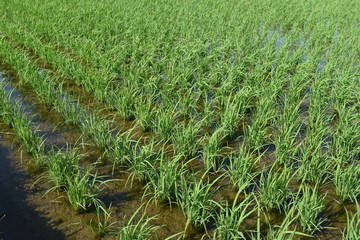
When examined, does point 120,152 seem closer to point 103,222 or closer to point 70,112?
point 103,222

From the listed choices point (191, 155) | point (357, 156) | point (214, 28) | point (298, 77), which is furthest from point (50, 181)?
point (214, 28)

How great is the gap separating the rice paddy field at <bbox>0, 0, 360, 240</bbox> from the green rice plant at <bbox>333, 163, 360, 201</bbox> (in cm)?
1

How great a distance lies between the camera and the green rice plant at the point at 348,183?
2.57m

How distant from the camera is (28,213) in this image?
251cm

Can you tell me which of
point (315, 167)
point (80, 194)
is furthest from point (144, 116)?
point (315, 167)

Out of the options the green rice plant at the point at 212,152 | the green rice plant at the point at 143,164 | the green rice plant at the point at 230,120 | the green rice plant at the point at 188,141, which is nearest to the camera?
the green rice plant at the point at 143,164

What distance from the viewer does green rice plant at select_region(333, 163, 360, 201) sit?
257 cm

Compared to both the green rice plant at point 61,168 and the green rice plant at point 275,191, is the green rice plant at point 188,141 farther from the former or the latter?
the green rice plant at point 61,168

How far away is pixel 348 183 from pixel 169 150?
65.9 inches

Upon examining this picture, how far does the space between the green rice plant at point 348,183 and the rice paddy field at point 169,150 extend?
1 cm

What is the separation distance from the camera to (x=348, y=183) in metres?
2.59

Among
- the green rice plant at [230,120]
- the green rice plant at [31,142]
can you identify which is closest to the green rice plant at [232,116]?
the green rice plant at [230,120]

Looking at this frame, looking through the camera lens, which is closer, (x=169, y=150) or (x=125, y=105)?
(x=169, y=150)

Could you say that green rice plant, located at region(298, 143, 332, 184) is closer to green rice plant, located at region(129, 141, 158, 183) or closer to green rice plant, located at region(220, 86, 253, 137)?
green rice plant, located at region(220, 86, 253, 137)
